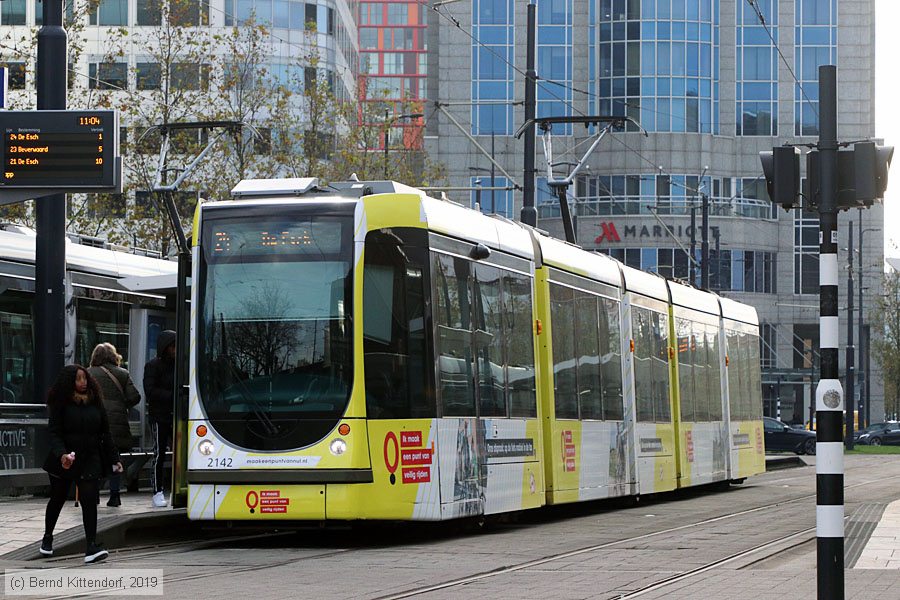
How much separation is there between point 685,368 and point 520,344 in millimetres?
8012

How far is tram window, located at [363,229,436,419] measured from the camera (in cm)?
1443

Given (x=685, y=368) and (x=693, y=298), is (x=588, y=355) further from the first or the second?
(x=693, y=298)

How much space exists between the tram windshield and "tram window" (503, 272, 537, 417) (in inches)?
103

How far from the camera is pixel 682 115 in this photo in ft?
239

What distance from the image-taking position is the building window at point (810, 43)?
242 feet

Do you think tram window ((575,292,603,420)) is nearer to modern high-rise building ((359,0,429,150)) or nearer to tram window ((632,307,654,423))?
tram window ((632,307,654,423))

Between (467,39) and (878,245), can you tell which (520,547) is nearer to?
(467,39)

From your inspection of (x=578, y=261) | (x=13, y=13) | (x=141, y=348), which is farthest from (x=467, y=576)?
(x=13, y=13)

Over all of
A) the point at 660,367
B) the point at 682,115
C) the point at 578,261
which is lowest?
the point at 660,367

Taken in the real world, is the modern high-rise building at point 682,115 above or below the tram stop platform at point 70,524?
above

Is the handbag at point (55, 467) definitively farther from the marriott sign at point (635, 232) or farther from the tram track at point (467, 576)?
the marriott sign at point (635, 232)

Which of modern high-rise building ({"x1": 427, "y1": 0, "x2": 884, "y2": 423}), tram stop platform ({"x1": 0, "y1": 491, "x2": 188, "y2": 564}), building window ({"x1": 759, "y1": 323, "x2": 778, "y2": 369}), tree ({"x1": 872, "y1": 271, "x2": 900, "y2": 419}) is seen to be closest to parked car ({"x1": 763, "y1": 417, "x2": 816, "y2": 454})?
modern high-rise building ({"x1": 427, "y1": 0, "x2": 884, "y2": 423})

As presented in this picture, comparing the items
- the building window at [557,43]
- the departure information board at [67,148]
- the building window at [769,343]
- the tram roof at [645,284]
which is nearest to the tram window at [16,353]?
the departure information board at [67,148]

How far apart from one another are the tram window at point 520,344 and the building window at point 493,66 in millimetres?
56426
